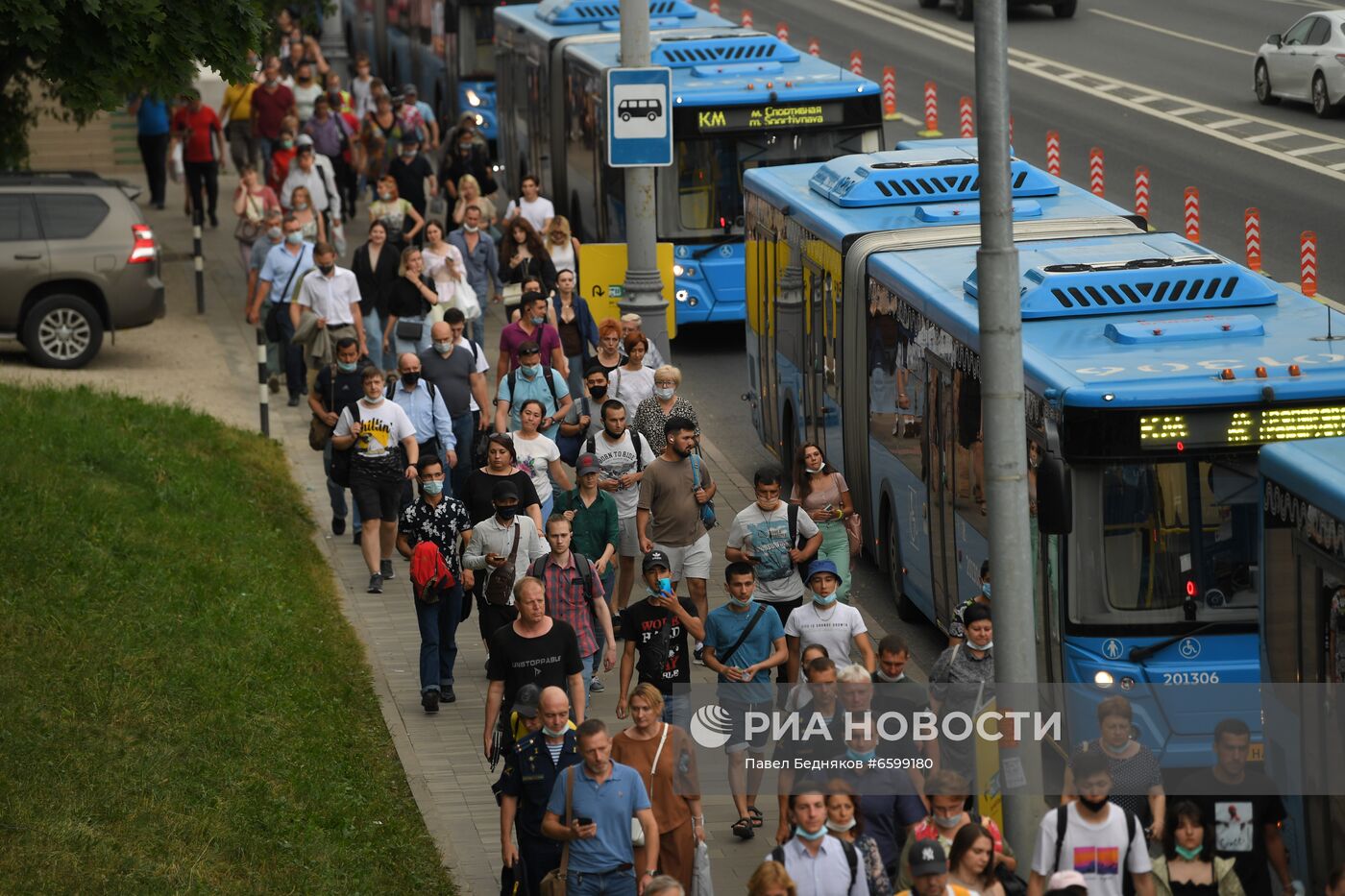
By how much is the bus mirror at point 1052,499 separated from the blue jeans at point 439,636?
4610 mm

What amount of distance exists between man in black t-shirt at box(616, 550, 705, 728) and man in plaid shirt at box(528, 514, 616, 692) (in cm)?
57

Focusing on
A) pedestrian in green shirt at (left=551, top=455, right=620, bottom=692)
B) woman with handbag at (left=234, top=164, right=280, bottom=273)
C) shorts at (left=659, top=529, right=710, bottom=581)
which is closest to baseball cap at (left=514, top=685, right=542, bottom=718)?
pedestrian in green shirt at (left=551, top=455, right=620, bottom=692)

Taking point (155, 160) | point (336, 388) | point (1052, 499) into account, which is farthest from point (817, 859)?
point (155, 160)

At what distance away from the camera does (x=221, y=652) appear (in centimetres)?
1419

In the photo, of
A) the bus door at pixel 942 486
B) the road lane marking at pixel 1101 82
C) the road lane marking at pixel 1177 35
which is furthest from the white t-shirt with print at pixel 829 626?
the road lane marking at pixel 1177 35

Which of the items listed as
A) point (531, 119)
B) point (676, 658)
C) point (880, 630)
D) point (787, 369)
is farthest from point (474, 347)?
point (531, 119)

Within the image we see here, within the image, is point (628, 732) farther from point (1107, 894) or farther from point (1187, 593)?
point (1187, 593)

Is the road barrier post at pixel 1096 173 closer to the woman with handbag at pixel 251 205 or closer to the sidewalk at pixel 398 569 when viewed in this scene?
the sidewalk at pixel 398 569

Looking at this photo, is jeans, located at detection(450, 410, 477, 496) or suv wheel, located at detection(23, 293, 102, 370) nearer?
jeans, located at detection(450, 410, 477, 496)

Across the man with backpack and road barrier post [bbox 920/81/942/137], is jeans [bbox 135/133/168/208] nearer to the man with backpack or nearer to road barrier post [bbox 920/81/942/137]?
road barrier post [bbox 920/81/942/137]

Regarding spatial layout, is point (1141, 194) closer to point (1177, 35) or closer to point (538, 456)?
point (538, 456)

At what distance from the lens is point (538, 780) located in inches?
397

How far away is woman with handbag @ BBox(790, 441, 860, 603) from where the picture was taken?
45.5 ft

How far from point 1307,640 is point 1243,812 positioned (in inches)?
35.9
